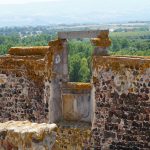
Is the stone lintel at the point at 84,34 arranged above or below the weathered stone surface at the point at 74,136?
above

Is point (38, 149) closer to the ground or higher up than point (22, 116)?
higher up

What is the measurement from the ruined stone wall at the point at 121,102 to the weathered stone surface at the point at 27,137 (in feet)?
17.9

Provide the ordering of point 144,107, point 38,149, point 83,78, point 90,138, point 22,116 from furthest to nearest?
point 83,78 → point 22,116 → point 90,138 → point 144,107 → point 38,149

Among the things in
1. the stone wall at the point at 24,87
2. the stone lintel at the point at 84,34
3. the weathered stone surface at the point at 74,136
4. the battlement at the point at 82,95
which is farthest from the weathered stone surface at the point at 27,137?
the stone wall at the point at 24,87

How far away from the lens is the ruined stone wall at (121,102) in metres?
11.4

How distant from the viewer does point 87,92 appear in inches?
508

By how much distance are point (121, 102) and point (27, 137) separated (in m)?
5.84

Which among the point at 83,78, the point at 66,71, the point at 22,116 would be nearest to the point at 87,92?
the point at 66,71

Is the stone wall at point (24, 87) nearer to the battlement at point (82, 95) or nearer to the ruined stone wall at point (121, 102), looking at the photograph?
the battlement at point (82, 95)

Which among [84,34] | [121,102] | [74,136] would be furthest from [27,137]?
[84,34]

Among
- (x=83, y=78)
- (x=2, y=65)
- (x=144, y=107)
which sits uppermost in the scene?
(x=2, y=65)

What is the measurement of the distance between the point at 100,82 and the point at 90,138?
4.88 ft

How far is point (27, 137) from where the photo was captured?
6.04 metres

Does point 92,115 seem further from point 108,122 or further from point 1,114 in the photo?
point 1,114
